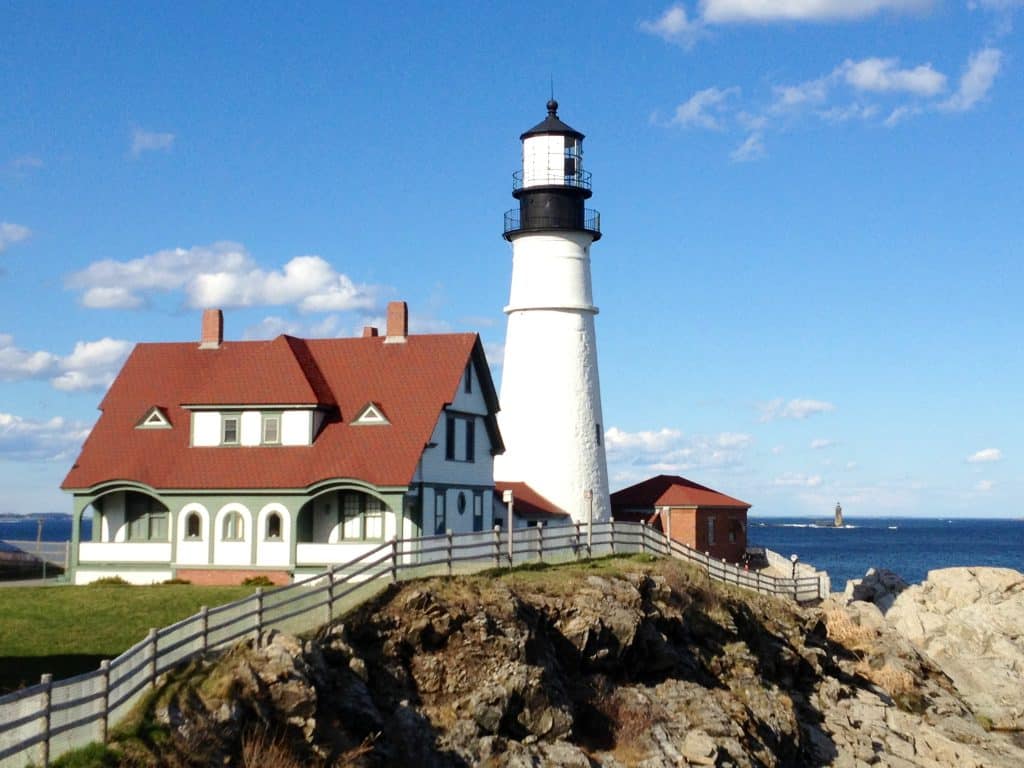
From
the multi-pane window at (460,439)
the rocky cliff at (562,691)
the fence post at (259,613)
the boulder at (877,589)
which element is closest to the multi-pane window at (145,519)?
the multi-pane window at (460,439)

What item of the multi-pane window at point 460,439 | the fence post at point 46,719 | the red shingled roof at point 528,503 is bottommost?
the fence post at point 46,719

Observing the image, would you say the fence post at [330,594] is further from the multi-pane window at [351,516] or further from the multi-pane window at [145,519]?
the multi-pane window at [145,519]

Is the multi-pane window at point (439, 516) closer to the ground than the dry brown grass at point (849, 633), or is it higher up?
higher up

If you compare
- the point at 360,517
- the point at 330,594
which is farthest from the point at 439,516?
the point at 330,594

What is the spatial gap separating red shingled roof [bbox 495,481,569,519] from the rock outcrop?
11364mm

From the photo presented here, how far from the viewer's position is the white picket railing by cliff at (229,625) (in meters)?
13.5

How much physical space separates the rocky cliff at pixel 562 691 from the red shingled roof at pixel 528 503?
800 centimetres

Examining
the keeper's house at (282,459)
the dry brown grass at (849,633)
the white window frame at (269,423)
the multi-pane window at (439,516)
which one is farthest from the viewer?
the dry brown grass at (849,633)

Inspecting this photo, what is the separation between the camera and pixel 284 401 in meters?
34.4

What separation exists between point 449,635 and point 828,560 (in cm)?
9578

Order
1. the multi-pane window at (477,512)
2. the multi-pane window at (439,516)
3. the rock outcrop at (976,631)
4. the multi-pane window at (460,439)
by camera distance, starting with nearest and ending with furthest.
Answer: the multi-pane window at (439,516) → the multi-pane window at (460,439) → the rock outcrop at (976,631) → the multi-pane window at (477,512)

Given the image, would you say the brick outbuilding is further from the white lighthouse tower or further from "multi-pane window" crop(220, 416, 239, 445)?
"multi-pane window" crop(220, 416, 239, 445)

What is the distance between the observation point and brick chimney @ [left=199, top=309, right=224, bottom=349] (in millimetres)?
38344

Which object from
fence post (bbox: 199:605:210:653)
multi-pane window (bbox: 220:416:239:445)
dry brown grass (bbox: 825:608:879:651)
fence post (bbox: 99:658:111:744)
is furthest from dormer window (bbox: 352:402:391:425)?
fence post (bbox: 99:658:111:744)
